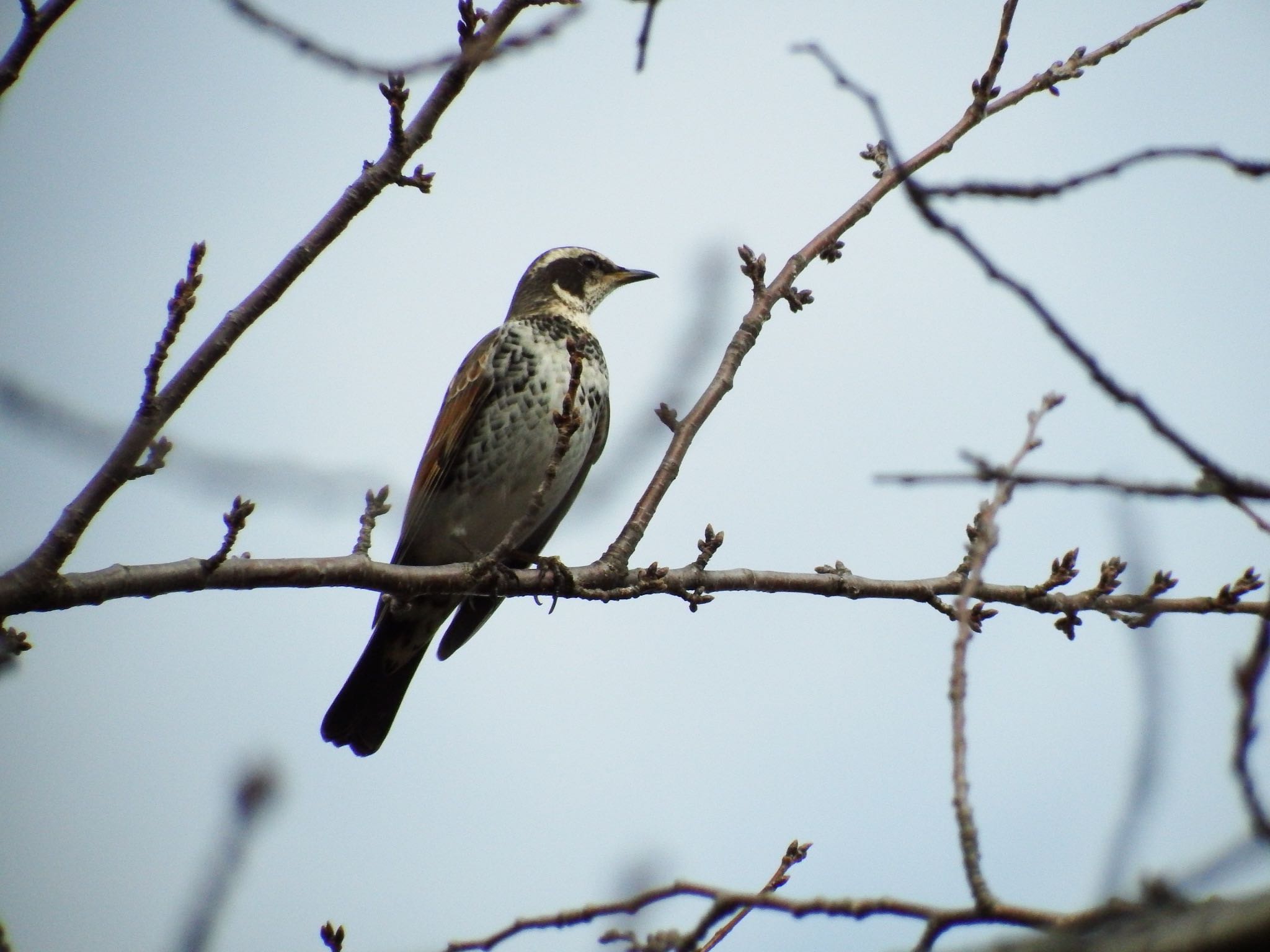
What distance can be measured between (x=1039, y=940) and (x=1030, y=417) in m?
1.98

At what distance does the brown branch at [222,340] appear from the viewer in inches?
122

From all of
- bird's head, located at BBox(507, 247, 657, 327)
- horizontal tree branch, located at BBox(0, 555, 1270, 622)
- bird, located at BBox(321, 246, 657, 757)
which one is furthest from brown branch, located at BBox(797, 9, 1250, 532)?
bird's head, located at BBox(507, 247, 657, 327)

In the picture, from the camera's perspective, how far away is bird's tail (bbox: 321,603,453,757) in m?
5.95

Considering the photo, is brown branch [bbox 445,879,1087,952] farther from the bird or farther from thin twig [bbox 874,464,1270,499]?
the bird

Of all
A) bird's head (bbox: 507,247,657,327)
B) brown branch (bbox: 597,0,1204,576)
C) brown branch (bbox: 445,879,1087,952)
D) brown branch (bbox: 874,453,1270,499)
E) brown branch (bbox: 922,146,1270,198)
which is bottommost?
brown branch (bbox: 445,879,1087,952)

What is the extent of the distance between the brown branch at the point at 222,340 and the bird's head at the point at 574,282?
432cm

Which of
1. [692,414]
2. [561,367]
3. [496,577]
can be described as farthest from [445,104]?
[561,367]

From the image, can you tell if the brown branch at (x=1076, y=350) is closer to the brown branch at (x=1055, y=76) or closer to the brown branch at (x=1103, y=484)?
the brown branch at (x=1103, y=484)

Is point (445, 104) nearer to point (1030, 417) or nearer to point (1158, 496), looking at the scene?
point (1030, 417)

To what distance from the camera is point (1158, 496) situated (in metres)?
1.66

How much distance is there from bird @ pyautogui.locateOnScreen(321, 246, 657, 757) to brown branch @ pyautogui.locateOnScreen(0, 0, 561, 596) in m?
2.60

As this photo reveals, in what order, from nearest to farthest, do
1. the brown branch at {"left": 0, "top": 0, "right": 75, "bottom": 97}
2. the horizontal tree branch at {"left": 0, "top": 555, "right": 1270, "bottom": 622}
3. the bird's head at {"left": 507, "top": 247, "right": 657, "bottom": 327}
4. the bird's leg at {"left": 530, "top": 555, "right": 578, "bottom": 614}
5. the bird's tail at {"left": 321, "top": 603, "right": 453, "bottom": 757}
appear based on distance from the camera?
the brown branch at {"left": 0, "top": 0, "right": 75, "bottom": 97}, the horizontal tree branch at {"left": 0, "top": 555, "right": 1270, "bottom": 622}, the bird's leg at {"left": 530, "top": 555, "right": 578, "bottom": 614}, the bird's tail at {"left": 321, "top": 603, "right": 453, "bottom": 757}, the bird's head at {"left": 507, "top": 247, "right": 657, "bottom": 327}

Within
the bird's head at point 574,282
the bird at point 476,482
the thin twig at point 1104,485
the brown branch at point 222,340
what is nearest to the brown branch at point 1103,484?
the thin twig at point 1104,485

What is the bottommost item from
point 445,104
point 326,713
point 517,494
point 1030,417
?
point 326,713
